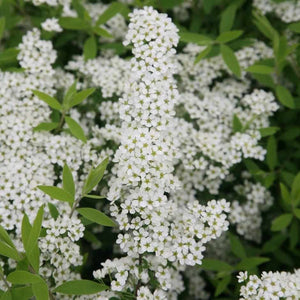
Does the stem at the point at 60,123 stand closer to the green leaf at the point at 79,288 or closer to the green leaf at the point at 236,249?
the green leaf at the point at 79,288

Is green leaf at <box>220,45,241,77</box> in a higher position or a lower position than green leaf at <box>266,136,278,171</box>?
higher

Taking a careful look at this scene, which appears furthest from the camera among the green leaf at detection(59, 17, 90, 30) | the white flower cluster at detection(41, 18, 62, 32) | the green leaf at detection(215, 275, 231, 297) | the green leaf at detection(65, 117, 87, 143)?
the green leaf at detection(59, 17, 90, 30)

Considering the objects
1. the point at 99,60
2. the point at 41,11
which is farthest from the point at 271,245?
the point at 41,11

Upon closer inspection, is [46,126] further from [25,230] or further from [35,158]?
[25,230]

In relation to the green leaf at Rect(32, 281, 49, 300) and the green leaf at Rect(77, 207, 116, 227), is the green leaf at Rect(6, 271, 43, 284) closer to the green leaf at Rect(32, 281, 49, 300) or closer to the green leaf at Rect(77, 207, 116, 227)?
the green leaf at Rect(32, 281, 49, 300)

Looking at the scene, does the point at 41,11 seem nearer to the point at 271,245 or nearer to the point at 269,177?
the point at 269,177

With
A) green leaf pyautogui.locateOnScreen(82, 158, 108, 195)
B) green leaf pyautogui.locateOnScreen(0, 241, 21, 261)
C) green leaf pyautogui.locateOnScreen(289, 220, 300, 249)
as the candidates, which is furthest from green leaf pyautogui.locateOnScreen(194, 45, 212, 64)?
green leaf pyautogui.locateOnScreen(0, 241, 21, 261)

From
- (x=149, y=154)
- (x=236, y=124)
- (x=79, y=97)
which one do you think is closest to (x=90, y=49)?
(x=79, y=97)
